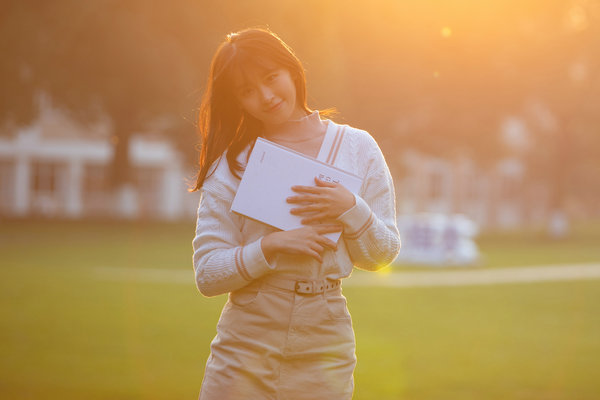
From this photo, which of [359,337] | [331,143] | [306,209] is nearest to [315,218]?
[306,209]

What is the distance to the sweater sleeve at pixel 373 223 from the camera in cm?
228

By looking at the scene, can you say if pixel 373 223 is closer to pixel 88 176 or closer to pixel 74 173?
pixel 74 173

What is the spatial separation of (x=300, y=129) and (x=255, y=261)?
0.48 metres

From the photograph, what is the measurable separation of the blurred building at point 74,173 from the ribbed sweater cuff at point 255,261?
39652 mm

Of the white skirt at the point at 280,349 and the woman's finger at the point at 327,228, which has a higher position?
the woman's finger at the point at 327,228

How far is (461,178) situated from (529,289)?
138 ft

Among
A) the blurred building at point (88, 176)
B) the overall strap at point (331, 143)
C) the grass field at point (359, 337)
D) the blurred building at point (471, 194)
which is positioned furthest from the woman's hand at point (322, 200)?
the blurred building at point (471, 194)

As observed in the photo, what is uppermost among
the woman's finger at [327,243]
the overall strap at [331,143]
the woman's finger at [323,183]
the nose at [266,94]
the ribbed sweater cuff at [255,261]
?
the nose at [266,94]

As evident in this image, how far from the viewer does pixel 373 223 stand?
2.31 m

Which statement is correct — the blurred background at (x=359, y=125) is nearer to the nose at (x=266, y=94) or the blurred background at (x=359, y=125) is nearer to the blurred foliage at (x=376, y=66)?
the blurred foliage at (x=376, y=66)

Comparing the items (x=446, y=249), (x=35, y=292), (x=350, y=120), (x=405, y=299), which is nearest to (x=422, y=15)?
(x=350, y=120)

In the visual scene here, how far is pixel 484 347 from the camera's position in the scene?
26.5ft

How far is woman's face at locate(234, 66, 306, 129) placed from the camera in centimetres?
232

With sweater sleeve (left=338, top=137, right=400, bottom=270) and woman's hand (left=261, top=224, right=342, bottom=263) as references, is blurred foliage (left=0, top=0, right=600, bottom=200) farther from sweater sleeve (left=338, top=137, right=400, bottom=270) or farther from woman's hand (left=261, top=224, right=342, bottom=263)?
woman's hand (left=261, top=224, right=342, bottom=263)
